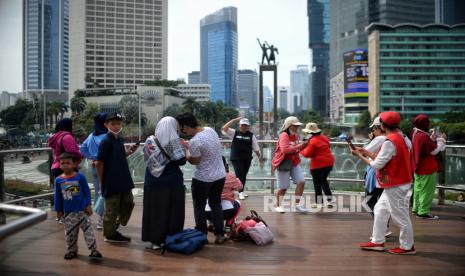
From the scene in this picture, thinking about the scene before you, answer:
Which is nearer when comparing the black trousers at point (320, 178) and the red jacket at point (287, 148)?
the red jacket at point (287, 148)

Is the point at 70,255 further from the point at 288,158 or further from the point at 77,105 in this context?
the point at 77,105

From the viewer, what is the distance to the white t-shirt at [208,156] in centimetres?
450

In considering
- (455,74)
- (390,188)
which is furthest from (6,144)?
(455,74)

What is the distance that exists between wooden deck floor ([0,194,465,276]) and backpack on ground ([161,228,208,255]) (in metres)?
0.08

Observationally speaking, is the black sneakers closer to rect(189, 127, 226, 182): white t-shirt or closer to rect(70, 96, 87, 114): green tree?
rect(189, 127, 226, 182): white t-shirt

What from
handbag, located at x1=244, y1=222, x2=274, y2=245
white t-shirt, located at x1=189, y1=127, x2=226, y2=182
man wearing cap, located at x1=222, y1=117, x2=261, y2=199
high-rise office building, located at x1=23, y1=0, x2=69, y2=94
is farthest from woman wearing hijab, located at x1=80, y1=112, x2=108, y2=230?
high-rise office building, located at x1=23, y1=0, x2=69, y2=94

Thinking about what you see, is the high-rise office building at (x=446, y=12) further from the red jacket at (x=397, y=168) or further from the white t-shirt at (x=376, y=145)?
the red jacket at (x=397, y=168)

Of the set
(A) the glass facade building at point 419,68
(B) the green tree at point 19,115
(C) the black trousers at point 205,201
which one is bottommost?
(C) the black trousers at point 205,201

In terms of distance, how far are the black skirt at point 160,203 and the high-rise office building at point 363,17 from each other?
112 m

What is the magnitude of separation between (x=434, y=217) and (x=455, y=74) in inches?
3871

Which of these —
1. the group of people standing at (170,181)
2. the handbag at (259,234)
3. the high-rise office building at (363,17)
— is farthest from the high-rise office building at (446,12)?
the handbag at (259,234)

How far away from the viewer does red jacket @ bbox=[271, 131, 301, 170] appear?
6246mm

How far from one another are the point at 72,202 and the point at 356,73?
4412 inches

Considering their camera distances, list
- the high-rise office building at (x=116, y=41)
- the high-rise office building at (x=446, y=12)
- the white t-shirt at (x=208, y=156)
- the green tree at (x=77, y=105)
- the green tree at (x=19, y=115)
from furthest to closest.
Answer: the high-rise office building at (x=446, y=12)
the high-rise office building at (x=116, y=41)
the green tree at (x=77, y=105)
the green tree at (x=19, y=115)
the white t-shirt at (x=208, y=156)
